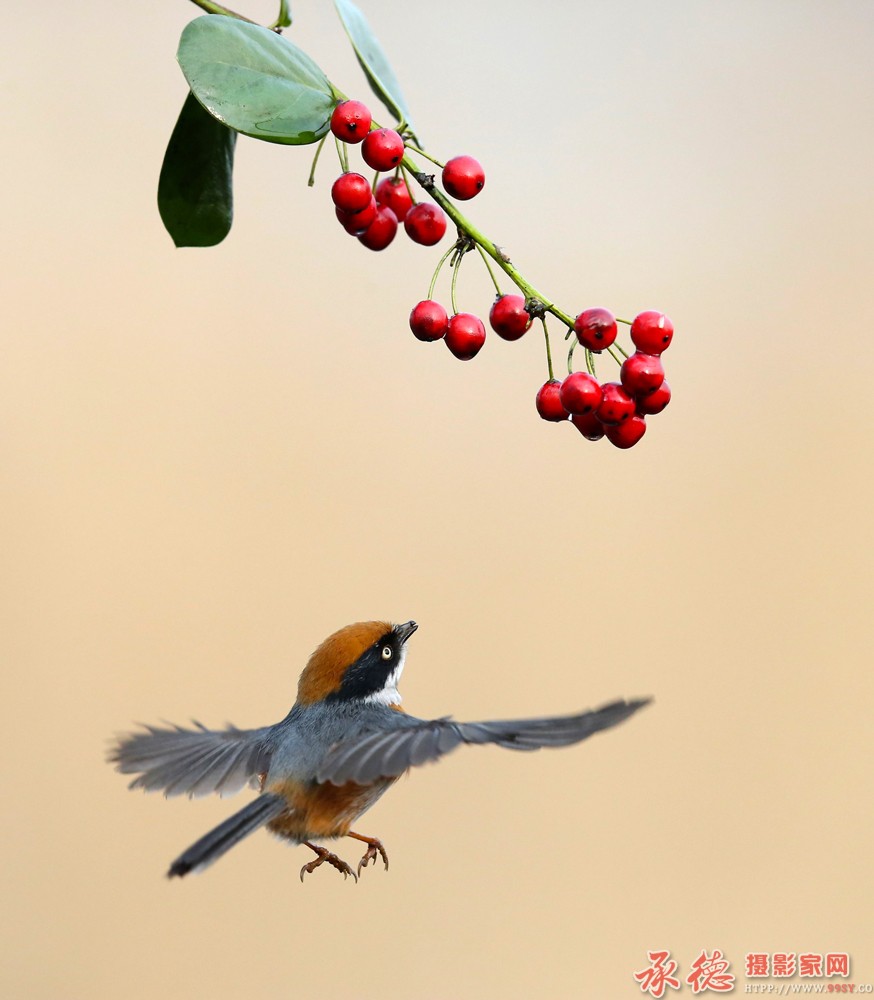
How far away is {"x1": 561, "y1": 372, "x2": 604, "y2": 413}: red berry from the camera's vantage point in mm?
1165

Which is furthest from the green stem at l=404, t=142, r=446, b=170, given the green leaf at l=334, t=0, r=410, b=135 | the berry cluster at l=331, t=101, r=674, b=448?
the green leaf at l=334, t=0, r=410, b=135

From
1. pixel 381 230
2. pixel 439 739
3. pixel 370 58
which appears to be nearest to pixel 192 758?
pixel 439 739

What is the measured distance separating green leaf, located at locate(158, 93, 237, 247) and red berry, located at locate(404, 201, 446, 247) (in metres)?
0.22

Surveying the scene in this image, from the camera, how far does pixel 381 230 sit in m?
1.41

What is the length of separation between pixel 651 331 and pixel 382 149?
33 cm

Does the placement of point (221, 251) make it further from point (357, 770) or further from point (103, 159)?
point (357, 770)

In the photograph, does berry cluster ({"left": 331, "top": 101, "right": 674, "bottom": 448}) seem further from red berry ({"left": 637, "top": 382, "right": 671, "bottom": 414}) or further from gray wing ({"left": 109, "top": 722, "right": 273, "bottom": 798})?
gray wing ({"left": 109, "top": 722, "right": 273, "bottom": 798})

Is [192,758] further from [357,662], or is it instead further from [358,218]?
[358,218]

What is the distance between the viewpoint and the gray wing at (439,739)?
0.91 meters

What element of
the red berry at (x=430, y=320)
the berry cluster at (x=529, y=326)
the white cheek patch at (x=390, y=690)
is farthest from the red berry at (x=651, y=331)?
the white cheek patch at (x=390, y=690)

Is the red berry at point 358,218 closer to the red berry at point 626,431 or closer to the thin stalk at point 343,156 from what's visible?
the thin stalk at point 343,156

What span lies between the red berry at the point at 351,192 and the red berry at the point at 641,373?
35 centimetres

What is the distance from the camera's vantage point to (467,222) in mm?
1051

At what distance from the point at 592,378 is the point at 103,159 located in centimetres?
443
